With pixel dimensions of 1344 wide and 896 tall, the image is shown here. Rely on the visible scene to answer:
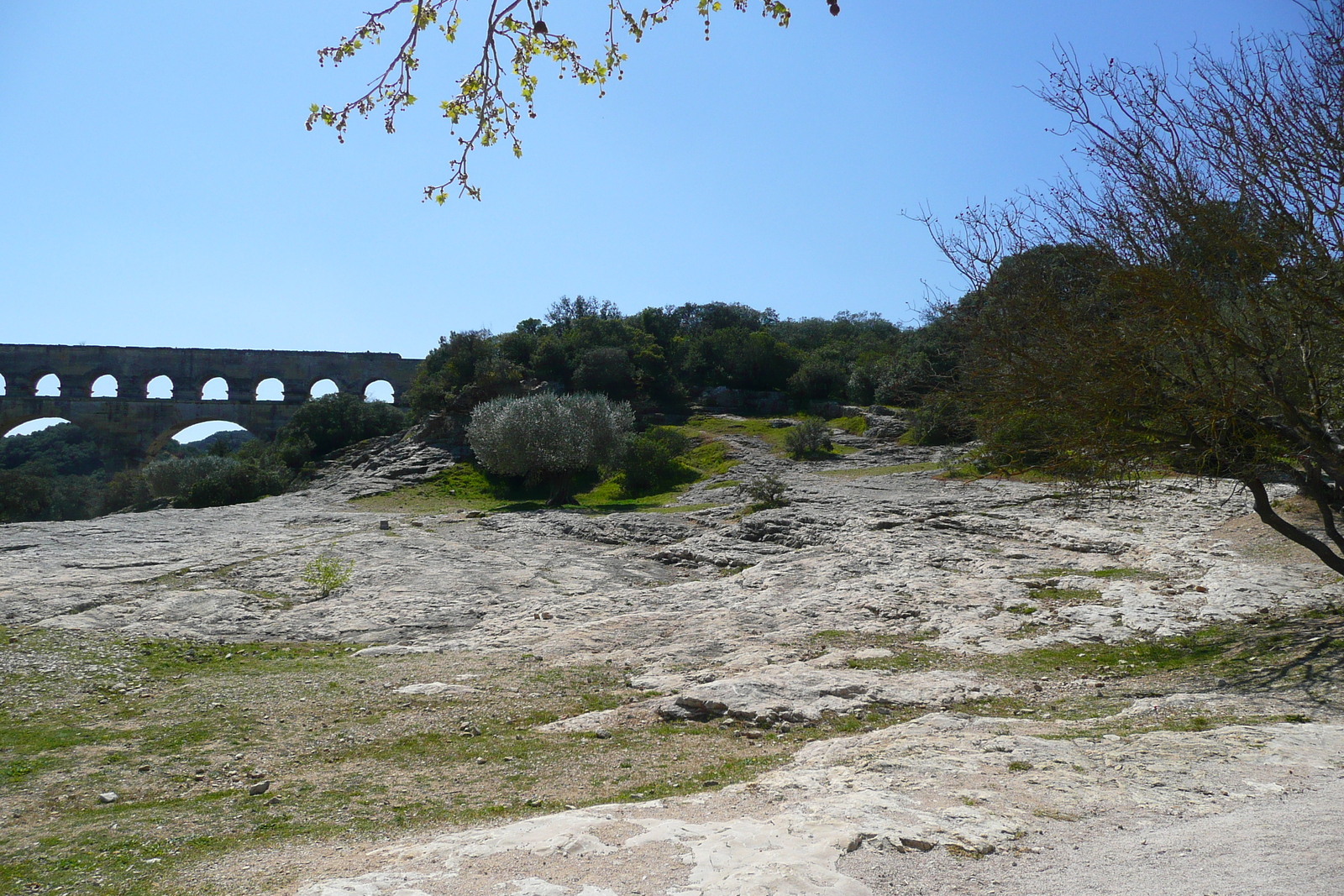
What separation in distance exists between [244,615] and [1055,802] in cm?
950

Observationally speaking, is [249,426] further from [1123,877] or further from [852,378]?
[1123,877]

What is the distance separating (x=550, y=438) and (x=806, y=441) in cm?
1062

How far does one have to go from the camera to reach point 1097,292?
26.5ft

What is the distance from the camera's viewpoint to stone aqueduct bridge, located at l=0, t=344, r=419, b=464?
47031 millimetres

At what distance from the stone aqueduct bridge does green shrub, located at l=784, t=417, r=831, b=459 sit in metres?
32.2

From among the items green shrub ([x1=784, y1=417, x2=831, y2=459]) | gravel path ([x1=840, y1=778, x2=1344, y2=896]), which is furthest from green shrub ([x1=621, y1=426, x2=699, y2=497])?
gravel path ([x1=840, y1=778, x2=1344, y2=896])

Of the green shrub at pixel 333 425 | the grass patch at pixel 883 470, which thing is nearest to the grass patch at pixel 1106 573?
the grass patch at pixel 883 470

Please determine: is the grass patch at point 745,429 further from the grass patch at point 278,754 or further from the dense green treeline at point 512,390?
the grass patch at point 278,754

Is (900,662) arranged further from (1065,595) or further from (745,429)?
(745,429)

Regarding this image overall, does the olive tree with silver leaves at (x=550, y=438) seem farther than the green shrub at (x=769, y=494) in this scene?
Yes

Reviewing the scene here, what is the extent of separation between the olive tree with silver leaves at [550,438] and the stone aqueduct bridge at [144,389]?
28224mm

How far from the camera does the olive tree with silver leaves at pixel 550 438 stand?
25.2 m

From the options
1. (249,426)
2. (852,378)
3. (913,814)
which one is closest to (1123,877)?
(913,814)

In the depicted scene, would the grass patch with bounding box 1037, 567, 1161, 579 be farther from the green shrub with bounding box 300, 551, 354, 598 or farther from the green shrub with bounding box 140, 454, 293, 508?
the green shrub with bounding box 140, 454, 293, 508
